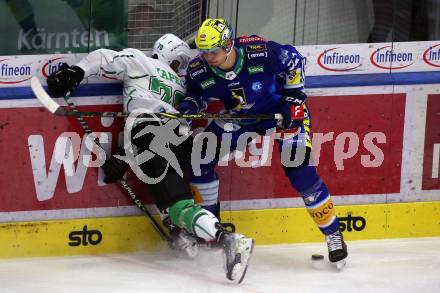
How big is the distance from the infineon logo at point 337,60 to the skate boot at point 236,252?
51.3 inches

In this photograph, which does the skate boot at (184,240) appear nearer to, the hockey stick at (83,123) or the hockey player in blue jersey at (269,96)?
the hockey stick at (83,123)

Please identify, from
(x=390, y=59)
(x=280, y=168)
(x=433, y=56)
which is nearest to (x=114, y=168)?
(x=280, y=168)

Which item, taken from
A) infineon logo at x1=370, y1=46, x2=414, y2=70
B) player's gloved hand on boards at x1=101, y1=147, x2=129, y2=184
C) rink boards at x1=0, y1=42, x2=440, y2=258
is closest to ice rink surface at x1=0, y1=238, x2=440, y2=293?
rink boards at x1=0, y1=42, x2=440, y2=258

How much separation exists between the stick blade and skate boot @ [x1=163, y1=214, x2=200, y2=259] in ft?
2.94

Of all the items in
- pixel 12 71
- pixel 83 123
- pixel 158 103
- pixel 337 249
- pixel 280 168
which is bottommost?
pixel 337 249

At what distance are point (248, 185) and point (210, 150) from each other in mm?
414

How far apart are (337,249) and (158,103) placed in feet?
4.00

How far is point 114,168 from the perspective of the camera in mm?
5082

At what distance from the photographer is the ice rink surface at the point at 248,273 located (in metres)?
4.67

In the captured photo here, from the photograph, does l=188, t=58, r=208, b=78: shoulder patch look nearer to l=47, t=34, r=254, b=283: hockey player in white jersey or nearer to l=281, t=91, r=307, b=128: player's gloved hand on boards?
l=47, t=34, r=254, b=283: hockey player in white jersey

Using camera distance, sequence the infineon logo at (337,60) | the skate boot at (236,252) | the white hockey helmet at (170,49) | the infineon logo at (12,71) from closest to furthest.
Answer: the skate boot at (236,252) < the infineon logo at (12,71) < the white hockey helmet at (170,49) < the infineon logo at (337,60)

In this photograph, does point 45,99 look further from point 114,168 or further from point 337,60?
point 337,60

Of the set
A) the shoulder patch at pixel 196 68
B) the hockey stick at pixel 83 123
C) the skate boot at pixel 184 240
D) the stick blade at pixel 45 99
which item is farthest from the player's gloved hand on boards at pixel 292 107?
the stick blade at pixel 45 99

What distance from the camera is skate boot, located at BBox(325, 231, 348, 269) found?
5016mm
